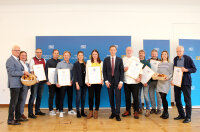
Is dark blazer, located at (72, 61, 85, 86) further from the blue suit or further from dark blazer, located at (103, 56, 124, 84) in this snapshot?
the blue suit

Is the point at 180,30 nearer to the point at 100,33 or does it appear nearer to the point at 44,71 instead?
the point at 100,33

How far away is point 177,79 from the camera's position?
11.7 ft

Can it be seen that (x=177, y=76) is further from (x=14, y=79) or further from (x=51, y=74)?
(x=14, y=79)

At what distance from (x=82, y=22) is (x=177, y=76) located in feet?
11.0

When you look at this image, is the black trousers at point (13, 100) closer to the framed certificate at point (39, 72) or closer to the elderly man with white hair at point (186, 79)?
the framed certificate at point (39, 72)

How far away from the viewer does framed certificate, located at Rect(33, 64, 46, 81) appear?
12.9ft

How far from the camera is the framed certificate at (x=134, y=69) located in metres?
3.75

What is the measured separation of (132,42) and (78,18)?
198 cm

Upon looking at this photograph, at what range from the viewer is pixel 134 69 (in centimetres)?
377

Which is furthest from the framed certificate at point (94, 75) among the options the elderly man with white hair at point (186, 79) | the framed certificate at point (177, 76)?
the elderly man with white hair at point (186, 79)

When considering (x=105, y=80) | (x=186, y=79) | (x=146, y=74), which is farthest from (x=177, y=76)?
(x=105, y=80)

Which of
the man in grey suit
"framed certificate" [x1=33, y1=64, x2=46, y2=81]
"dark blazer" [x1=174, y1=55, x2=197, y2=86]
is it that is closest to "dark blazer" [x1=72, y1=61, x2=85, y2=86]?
"framed certificate" [x1=33, y1=64, x2=46, y2=81]

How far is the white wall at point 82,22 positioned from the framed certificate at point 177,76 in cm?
186

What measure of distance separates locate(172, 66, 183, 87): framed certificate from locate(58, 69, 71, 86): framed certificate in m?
2.52
